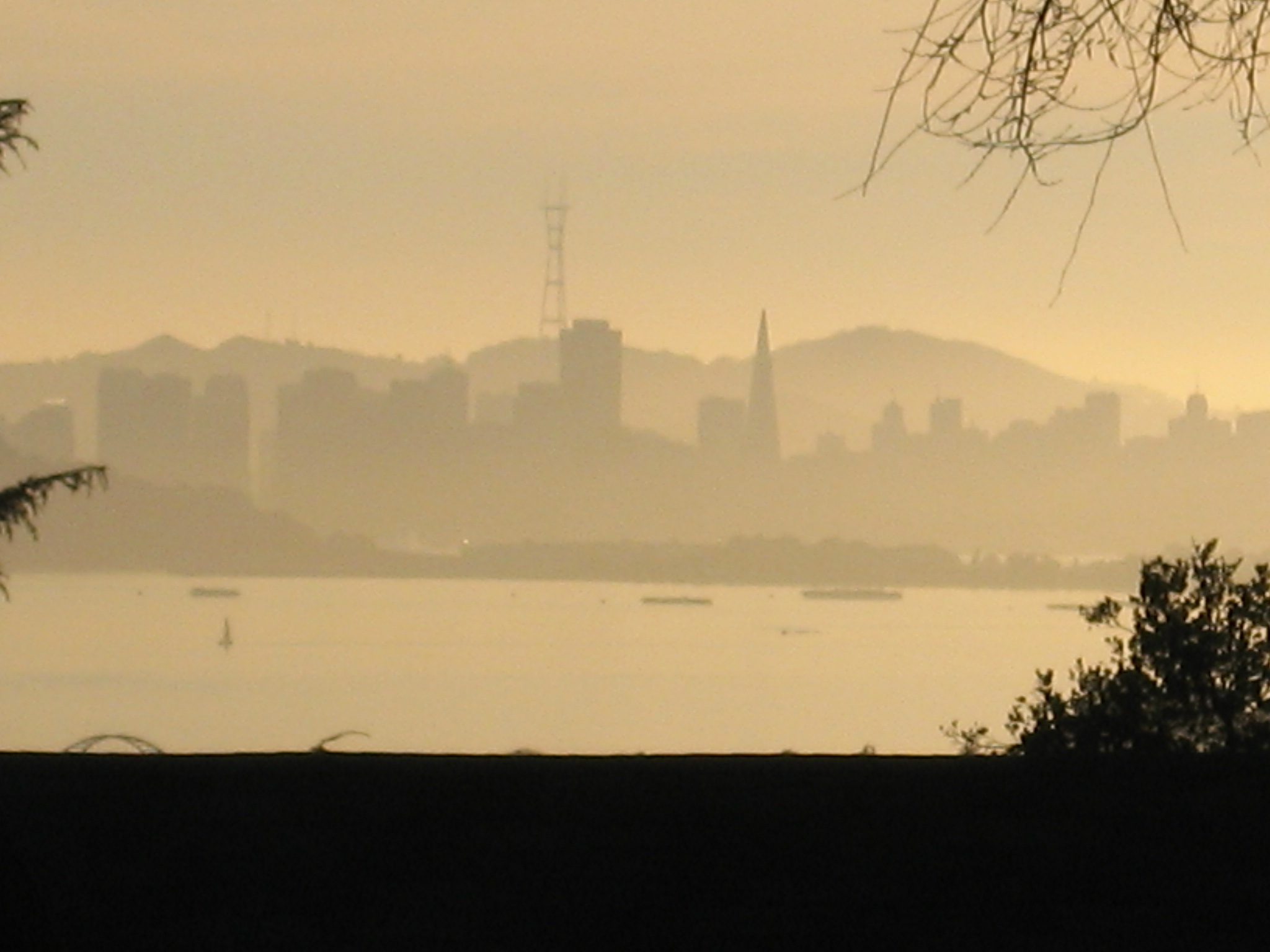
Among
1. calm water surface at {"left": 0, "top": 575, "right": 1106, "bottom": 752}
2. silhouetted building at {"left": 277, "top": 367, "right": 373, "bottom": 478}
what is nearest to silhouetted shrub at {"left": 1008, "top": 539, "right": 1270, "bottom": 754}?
calm water surface at {"left": 0, "top": 575, "right": 1106, "bottom": 752}

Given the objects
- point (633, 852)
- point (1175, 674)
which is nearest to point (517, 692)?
point (1175, 674)

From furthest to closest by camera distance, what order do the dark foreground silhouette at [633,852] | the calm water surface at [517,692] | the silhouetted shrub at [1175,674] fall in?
the calm water surface at [517,692]
the silhouetted shrub at [1175,674]
the dark foreground silhouette at [633,852]

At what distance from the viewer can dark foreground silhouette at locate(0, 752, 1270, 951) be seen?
465 centimetres

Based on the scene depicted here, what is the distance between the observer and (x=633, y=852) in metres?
5.15

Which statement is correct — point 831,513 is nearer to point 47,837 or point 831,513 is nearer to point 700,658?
point 700,658

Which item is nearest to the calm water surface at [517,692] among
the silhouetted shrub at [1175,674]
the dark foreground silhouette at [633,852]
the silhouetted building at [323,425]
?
the silhouetted building at [323,425]

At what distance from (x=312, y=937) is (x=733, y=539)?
607ft

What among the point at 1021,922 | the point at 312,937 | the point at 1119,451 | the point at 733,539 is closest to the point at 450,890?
the point at 312,937

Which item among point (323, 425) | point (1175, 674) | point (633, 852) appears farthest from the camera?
point (323, 425)

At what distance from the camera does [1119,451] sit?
404ft

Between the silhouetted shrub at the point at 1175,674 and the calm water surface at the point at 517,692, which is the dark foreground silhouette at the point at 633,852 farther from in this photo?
the calm water surface at the point at 517,692

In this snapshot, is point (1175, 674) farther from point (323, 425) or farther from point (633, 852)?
point (323, 425)

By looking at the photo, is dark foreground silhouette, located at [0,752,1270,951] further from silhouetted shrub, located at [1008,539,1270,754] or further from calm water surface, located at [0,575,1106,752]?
calm water surface, located at [0,575,1106,752]

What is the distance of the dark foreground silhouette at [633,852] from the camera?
4648 millimetres
